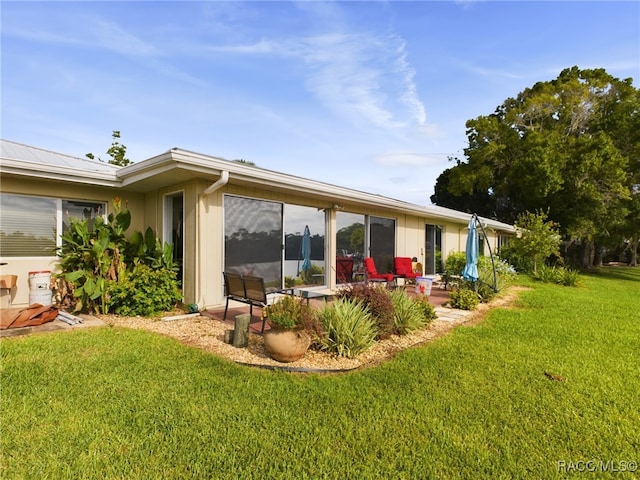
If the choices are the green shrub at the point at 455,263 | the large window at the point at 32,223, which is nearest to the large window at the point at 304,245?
the large window at the point at 32,223

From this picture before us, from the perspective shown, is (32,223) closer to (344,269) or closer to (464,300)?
(344,269)

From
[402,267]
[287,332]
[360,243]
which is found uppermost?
[360,243]

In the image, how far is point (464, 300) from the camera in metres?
7.58

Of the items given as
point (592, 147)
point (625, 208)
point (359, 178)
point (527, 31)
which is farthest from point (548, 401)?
point (625, 208)

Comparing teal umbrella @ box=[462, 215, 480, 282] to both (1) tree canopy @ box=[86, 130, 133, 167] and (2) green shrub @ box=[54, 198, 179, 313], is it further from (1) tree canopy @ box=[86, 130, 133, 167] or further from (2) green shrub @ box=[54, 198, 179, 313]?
(1) tree canopy @ box=[86, 130, 133, 167]

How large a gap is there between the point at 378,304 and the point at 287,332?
167 centimetres

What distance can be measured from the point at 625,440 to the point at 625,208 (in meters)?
21.1

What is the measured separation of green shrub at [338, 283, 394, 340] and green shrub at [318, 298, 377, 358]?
0.96ft

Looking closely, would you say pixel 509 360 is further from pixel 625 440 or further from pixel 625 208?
pixel 625 208

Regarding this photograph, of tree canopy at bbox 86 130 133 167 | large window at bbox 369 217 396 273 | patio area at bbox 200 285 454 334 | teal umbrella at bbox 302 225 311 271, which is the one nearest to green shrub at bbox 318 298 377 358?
patio area at bbox 200 285 454 334

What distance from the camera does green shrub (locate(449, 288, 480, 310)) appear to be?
7488 millimetres

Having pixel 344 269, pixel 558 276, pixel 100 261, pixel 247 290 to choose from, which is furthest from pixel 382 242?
pixel 100 261

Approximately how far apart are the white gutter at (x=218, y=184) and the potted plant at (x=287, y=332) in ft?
8.81

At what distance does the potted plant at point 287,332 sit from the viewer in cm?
390
